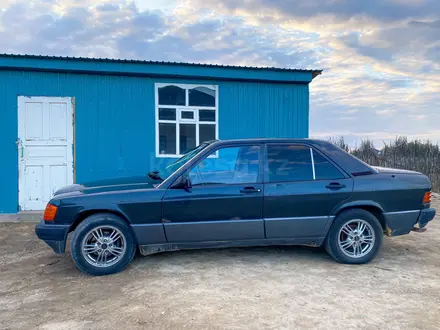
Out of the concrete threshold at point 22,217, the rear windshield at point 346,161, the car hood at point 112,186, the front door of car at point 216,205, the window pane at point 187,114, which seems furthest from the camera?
the window pane at point 187,114

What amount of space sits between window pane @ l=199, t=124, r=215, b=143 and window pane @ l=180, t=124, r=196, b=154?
170mm

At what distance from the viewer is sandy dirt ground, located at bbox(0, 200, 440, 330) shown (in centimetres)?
310

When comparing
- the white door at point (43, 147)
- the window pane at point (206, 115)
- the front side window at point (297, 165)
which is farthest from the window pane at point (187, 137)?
the front side window at point (297, 165)

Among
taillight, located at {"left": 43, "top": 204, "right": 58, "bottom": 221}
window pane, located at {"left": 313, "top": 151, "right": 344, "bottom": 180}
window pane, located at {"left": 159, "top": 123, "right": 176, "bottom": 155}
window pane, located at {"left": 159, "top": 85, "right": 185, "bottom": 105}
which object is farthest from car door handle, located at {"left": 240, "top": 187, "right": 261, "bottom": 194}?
window pane, located at {"left": 159, "top": 85, "right": 185, "bottom": 105}

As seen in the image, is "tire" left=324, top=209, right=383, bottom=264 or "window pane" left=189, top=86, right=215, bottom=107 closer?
"tire" left=324, top=209, right=383, bottom=264

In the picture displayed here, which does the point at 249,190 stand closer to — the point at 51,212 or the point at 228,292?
the point at 228,292

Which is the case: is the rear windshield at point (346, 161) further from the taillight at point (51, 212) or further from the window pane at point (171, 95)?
the window pane at point (171, 95)

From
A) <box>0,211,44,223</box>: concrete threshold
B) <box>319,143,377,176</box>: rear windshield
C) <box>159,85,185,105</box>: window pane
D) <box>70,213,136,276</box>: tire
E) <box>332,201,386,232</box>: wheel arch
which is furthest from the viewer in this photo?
<box>159,85,185,105</box>: window pane

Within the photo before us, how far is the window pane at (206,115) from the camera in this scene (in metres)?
8.36

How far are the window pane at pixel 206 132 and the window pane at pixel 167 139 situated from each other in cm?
64

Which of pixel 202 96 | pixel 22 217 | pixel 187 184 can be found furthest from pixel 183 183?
pixel 22 217

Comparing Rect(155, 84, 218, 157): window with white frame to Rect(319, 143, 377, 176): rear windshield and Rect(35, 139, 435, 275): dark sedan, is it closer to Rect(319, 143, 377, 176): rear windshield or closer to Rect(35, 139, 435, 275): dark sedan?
Rect(35, 139, 435, 275): dark sedan

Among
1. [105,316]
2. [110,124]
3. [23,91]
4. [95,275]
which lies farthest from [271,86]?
[105,316]

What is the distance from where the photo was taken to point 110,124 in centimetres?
786
